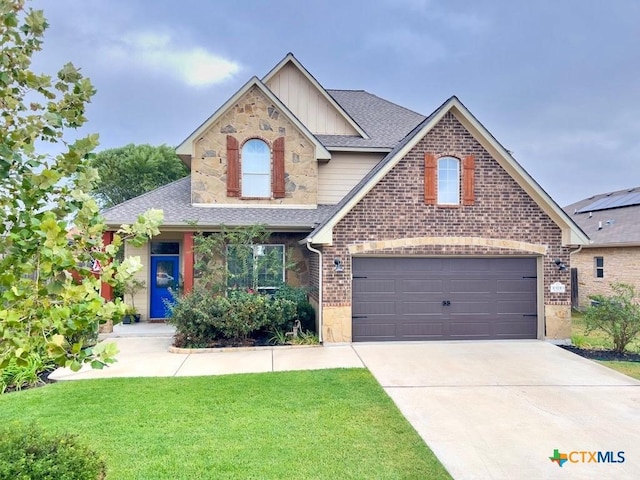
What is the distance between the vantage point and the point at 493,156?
10.9 m

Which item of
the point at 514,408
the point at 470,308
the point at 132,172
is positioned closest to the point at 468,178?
the point at 470,308

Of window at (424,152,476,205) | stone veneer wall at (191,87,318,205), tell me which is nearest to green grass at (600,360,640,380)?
window at (424,152,476,205)

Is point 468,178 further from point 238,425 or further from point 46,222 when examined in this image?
point 46,222

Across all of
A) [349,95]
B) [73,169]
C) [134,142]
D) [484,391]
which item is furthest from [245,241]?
[134,142]

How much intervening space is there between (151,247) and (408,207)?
8.76 meters

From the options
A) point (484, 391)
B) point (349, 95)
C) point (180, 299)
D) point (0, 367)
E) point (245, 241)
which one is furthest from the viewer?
point (349, 95)

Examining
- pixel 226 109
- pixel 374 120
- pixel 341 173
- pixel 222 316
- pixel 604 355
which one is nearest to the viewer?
pixel 604 355

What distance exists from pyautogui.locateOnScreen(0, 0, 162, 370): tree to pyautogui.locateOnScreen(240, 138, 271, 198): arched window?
10.1m

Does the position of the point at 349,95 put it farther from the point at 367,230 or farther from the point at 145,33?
the point at 367,230

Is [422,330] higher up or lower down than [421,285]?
lower down

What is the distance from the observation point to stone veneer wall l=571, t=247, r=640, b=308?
17.6 metres

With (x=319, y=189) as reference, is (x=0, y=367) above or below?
below

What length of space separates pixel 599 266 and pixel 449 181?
1366 centimetres

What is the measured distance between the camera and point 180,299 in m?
10.5
